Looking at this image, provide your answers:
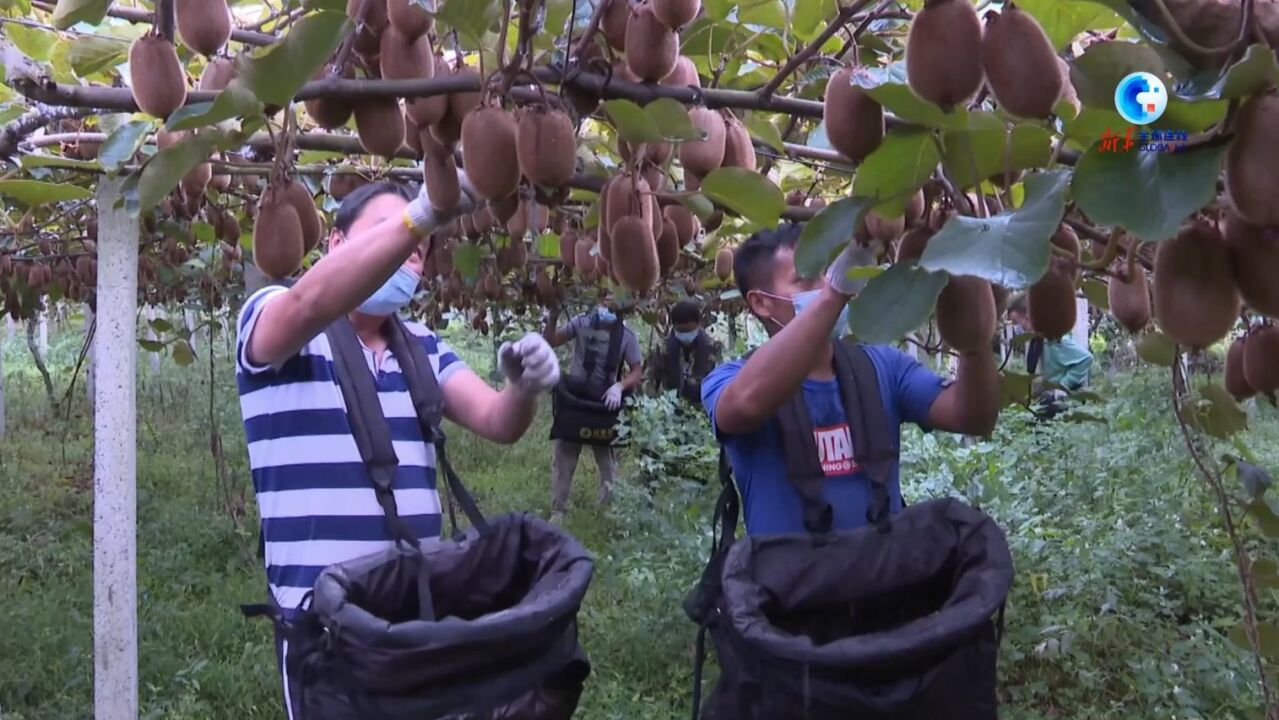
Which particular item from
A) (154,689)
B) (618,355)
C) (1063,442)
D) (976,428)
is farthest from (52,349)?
(976,428)

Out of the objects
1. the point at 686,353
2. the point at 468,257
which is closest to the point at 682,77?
the point at 468,257

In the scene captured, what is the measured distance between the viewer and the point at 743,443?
136cm

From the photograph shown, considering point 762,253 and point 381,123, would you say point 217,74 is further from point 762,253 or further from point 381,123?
point 762,253

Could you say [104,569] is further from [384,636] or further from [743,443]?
[743,443]

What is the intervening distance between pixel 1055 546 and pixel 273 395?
2078 mm

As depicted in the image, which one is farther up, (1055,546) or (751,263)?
(751,263)

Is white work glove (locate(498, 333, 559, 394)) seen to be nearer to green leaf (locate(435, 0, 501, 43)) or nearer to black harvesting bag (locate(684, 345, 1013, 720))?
black harvesting bag (locate(684, 345, 1013, 720))

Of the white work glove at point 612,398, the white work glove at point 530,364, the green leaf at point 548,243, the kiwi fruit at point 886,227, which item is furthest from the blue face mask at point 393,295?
the white work glove at point 612,398

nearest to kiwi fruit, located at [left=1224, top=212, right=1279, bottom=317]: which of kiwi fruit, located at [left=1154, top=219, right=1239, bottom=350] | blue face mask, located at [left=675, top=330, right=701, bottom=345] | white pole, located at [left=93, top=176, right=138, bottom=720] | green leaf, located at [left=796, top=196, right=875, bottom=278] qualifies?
kiwi fruit, located at [left=1154, top=219, right=1239, bottom=350]

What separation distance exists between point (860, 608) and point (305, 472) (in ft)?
2.41

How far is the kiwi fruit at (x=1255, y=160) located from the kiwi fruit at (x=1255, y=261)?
0.15 ft

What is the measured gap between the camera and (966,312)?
707mm

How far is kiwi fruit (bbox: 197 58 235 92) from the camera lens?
89 cm

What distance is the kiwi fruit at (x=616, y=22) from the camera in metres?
0.77
